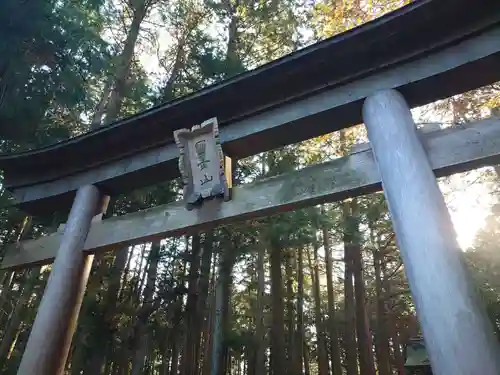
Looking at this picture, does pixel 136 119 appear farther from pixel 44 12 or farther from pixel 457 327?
pixel 44 12

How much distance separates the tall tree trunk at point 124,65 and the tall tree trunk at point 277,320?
450 centimetres

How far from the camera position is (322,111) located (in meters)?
Result: 2.95

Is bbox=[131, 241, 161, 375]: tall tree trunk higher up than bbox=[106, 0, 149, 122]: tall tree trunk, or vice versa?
bbox=[106, 0, 149, 122]: tall tree trunk

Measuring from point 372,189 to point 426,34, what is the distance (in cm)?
119

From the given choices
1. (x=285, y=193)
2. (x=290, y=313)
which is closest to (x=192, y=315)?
(x=290, y=313)

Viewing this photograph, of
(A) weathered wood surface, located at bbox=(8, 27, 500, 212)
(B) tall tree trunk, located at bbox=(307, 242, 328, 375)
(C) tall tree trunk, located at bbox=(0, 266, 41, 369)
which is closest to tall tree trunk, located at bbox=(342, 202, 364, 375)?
(B) tall tree trunk, located at bbox=(307, 242, 328, 375)

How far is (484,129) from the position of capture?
7.55 feet

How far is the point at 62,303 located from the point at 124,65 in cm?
622

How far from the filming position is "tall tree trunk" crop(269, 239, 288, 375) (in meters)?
8.39

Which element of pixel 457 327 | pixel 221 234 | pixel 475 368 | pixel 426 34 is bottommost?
pixel 475 368

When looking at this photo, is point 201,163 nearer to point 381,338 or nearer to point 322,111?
point 322,111

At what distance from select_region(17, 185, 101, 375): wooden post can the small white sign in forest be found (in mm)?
1235

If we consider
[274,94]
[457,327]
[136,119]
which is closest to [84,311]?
[136,119]

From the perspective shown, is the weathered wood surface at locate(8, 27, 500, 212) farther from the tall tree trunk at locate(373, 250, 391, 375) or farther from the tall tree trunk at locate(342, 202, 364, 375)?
the tall tree trunk at locate(373, 250, 391, 375)
